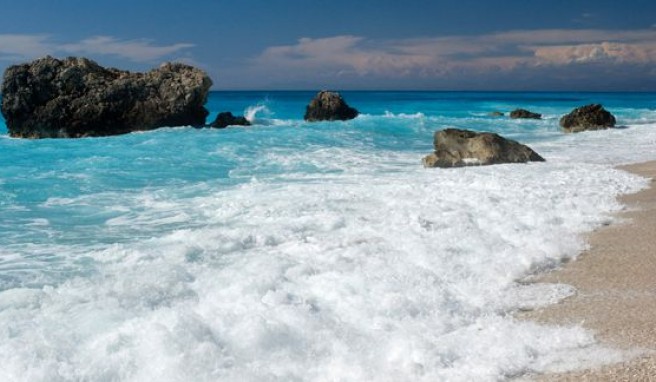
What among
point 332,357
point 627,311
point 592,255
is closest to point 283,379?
point 332,357

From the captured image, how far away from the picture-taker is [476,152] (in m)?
15.2

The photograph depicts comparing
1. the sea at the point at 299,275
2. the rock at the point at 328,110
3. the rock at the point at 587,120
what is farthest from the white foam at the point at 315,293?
the rock at the point at 328,110

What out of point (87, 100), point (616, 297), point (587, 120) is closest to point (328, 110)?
point (87, 100)

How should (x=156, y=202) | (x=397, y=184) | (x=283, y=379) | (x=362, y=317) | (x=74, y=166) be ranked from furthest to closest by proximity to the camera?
(x=74, y=166), (x=397, y=184), (x=156, y=202), (x=362, y=317), (x=283, y=379)

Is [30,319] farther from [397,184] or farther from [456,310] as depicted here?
[397,184]

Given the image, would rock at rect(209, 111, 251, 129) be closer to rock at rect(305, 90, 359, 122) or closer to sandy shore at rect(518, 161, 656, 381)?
rock at rect(305, 90, 359, 122)

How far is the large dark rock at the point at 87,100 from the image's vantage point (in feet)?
111

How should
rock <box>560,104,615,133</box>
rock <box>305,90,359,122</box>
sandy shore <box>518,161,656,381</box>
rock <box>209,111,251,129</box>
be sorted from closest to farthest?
1. sandy shore <box>518,161,656,381</box>
2. rock <box>560,104,615,133</box>
3. rock <box>209,111,251,129</box>
4. rock <box>305,90,359,122</box>

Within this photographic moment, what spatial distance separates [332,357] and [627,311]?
2.38 metres

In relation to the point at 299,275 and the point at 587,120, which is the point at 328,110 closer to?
the point at 587,120

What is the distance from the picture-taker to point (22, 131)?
34.0 m

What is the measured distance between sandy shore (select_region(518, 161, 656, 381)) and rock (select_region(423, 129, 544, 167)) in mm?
7159

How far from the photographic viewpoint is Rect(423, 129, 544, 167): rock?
1510cm

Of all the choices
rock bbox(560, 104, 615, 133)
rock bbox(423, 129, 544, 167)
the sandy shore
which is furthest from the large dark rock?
the sandy shore
